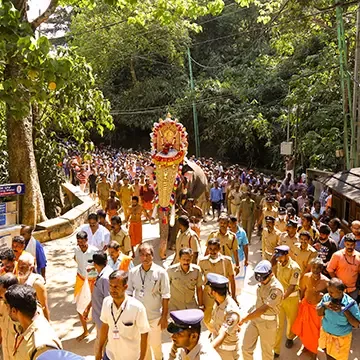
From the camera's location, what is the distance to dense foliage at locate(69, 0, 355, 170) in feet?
60.6

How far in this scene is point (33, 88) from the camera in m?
5.97

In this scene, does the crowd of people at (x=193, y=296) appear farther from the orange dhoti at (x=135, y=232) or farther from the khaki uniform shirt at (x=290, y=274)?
the orange dhoti at (x=135, y=232)

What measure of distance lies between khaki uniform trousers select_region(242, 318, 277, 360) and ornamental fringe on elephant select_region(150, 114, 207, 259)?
15.8 feet

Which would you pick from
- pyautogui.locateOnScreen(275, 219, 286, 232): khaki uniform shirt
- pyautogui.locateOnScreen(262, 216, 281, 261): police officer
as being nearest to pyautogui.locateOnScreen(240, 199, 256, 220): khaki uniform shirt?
pyautogui.locateOnScreen(275, 219, 286, 232): khaki uniform shirt

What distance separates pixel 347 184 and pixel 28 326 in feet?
25.6

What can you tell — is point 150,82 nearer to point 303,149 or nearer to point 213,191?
point 303,149

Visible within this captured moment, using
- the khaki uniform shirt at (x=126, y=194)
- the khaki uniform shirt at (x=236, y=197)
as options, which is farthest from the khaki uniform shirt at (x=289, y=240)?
the khaki uniform shirt at (x=126, y=194)

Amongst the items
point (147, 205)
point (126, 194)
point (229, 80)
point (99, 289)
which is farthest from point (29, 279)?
point (229, 80)

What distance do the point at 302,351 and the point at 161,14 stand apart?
7.47m

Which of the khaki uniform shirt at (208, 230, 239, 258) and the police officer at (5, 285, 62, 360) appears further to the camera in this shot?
the khaki uniform shirt at (208, 230, 239, 258)

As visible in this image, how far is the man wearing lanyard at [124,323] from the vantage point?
158 inches

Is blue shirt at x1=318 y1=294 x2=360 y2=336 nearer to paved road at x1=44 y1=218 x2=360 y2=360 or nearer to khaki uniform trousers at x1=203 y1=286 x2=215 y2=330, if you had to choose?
paved road at x1=44 y1=218 x2=360 y2=360

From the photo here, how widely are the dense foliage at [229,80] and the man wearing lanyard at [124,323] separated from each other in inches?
543

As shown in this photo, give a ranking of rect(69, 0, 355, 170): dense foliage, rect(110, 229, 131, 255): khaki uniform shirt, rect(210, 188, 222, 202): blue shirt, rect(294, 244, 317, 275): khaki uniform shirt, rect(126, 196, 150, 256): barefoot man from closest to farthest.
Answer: rect(294, 244, 317, 275): khaki uniform shirt → rect(110, 229, 131, 255): khaki uniform shirt → rect(126, 196, 150, 256): barefoot man → rect(210, 188, 222, 202): blue shirt → rect(69, 0, 355, 170): dense foliage
